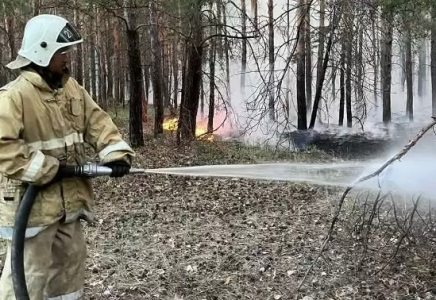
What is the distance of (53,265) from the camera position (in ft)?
10.4

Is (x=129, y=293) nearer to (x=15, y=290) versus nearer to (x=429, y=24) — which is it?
(x=15, y=290)

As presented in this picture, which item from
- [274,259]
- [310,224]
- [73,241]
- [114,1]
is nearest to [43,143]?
[73,241]

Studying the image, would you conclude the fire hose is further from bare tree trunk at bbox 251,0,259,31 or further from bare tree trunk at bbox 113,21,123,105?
bare tree trunk at bbox 113,21,123,105

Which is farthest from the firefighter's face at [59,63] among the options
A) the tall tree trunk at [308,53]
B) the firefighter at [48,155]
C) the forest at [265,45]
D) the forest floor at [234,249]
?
the tall tree trunk at [308,53]

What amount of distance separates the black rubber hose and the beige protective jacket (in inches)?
3.7

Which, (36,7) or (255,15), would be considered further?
(36,7)

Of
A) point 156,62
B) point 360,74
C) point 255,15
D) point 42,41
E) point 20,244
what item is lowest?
point 20,244

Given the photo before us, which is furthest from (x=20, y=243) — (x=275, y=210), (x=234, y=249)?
(x=275, y=210)

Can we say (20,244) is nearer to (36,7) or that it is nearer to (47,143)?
(47,143)

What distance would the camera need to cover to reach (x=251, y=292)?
14.8 feet

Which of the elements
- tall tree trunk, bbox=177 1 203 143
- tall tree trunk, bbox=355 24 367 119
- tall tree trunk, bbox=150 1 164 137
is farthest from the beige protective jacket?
→ tall tree trunk, bbox=150 1 164 137

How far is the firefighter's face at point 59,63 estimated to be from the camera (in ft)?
9.93

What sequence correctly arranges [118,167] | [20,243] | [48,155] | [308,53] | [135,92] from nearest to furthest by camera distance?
[20,243], [48,155], [118,167], [135,92], [308,53]

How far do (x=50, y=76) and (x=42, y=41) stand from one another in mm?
215
